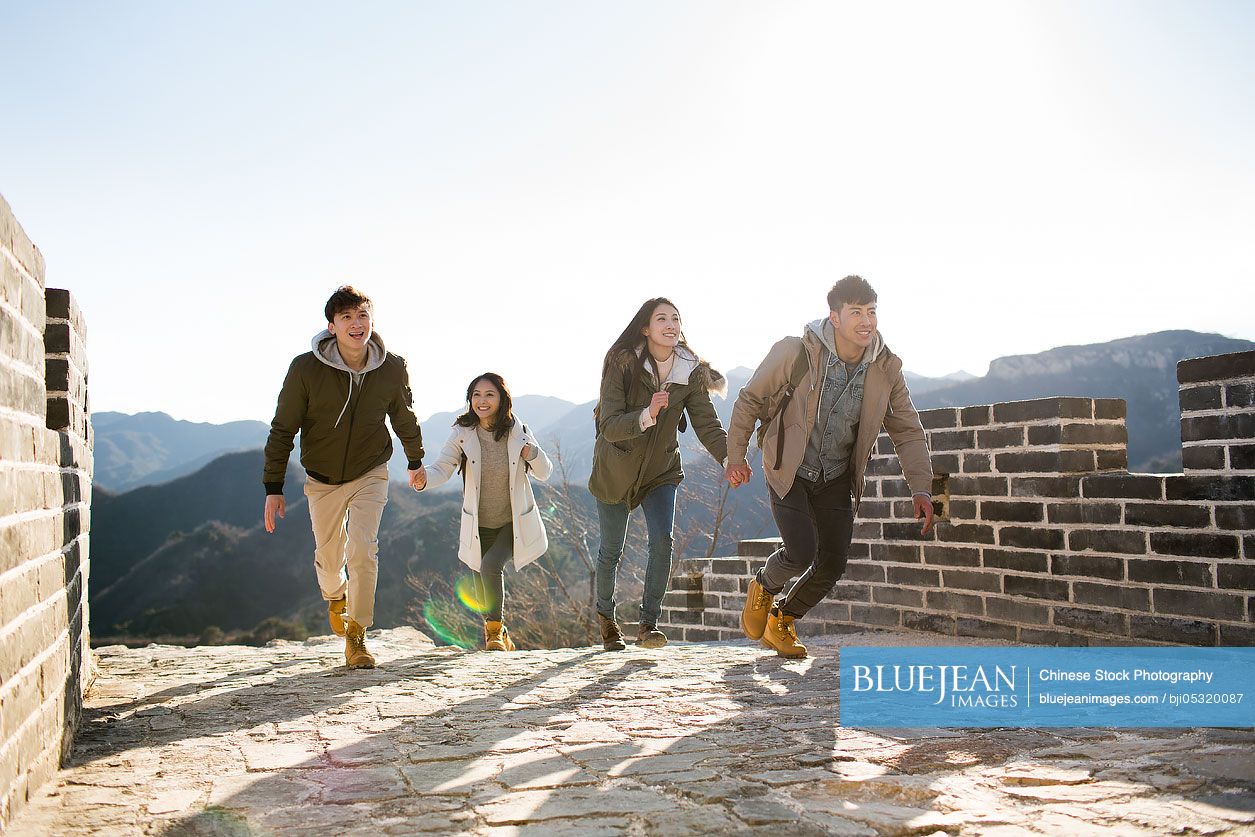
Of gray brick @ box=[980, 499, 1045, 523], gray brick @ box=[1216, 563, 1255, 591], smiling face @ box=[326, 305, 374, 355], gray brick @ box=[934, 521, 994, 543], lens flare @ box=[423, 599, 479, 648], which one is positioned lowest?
lens flare @ box=[423, 599, 479, 648]

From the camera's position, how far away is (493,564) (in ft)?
20.5

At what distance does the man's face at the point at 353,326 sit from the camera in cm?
487

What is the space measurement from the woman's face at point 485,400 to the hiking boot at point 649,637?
1676 millimetres

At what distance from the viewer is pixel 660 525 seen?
5.57m

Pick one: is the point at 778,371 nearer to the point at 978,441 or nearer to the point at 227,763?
the point at 978,441

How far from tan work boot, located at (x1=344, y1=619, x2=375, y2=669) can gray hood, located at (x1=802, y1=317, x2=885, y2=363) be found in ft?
9.21

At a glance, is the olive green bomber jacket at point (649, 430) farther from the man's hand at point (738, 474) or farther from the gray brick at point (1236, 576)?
the gray brick at point (1236, 576)

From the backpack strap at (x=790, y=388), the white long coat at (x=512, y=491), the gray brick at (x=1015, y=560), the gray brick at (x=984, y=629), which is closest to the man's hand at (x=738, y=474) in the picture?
the backpack strap at (x=790, y=388)

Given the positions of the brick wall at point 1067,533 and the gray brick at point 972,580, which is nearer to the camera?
the brick wall at point 1067,533

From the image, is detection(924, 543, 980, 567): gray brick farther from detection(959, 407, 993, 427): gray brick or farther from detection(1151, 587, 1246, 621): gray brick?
detection(1151, 587, 1246, 621): gray brick

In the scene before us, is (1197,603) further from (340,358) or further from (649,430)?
(340,358)

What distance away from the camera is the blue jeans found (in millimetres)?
5594

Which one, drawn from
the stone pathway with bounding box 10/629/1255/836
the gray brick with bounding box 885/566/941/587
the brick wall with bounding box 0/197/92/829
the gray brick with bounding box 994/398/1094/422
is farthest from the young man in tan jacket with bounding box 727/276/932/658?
the brick wall with bounding box 0/197/92/829

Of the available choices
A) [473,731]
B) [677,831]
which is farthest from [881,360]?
[677,831]
